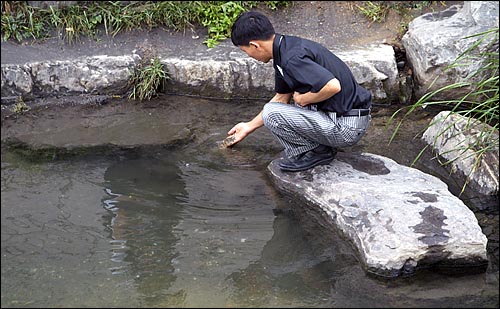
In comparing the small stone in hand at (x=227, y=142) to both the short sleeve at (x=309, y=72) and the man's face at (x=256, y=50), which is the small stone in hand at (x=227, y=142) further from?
the short sleeve at (x=309, y=72)

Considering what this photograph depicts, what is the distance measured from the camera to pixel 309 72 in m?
4.27

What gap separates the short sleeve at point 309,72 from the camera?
4.26 m

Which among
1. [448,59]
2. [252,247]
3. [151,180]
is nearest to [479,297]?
[252,247]

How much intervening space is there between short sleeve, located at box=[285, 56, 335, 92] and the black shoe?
0.61 metres

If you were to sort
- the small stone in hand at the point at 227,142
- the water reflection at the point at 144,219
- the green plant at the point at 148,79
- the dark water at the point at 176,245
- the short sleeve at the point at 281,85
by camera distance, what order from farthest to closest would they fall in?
the green plant at the point at 148,79
the small stone in hand at the point at 227,142
the short sleeve at the point at 281,85
the water reflection at the point at 144,219
the dark water at the point at 176,245

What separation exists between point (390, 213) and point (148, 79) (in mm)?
2823

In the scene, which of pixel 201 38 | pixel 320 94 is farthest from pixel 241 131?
pixel 201 38

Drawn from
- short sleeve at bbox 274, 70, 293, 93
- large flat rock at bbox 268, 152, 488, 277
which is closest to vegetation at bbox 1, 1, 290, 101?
short sleeve at bbox 274, 70, 293, 93

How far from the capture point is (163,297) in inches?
145

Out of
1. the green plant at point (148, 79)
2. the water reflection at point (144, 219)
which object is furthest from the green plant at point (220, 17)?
the water reflection at point (144, 219)

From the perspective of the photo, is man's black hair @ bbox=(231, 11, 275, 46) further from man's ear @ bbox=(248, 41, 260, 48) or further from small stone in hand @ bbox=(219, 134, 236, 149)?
small stone in hand @ bbox=(219, 134, 236, 149)

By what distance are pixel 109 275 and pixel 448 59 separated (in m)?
3.55

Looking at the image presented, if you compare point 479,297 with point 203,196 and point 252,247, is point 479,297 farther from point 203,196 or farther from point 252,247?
point 203,196

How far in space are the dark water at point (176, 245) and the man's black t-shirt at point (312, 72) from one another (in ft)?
2.41
